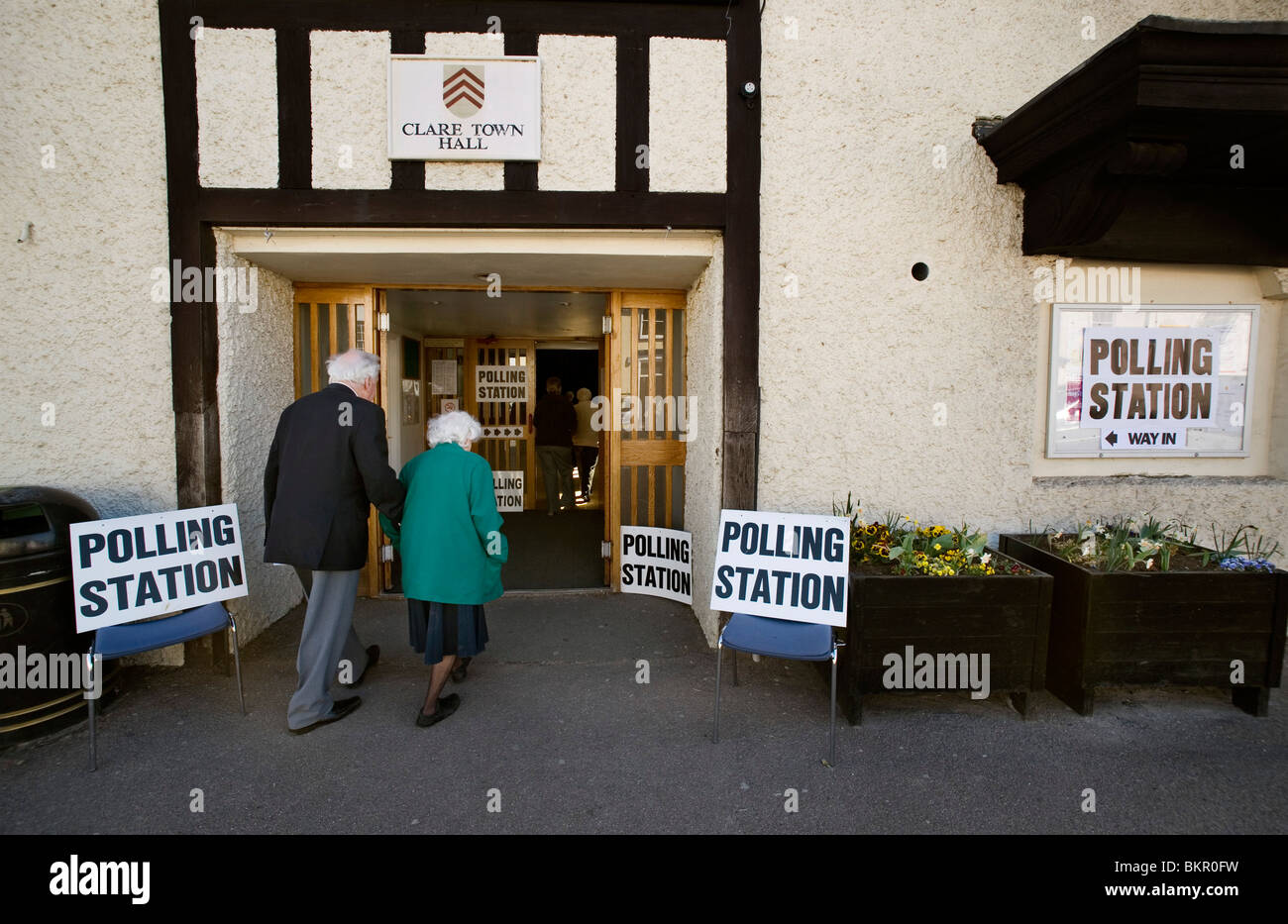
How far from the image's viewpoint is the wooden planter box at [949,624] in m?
3.38

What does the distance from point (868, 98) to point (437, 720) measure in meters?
4.43

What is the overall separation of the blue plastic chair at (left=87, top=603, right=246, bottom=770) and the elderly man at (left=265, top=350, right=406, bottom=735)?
480mm

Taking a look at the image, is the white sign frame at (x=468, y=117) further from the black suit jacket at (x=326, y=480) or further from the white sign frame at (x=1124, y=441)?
the white sign frame at (x=1124, y=441)

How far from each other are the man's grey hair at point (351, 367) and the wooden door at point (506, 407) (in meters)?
5.65

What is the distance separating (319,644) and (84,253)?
109 inches

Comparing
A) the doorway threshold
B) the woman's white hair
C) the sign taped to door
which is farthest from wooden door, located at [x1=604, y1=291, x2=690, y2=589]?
the sign taped to door

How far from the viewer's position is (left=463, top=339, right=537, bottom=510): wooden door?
29.7 ft

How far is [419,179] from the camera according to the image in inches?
154

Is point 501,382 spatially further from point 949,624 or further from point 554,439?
point 949,624

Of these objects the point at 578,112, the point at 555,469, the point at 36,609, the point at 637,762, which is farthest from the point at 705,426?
the point at 555,469

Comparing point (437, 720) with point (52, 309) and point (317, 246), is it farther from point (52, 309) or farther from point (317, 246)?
point (52, 309)

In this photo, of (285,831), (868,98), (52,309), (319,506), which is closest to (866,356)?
(868,98)

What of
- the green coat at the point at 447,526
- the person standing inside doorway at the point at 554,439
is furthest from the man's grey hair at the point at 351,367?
the person standing inside doorway at the point at 554,439

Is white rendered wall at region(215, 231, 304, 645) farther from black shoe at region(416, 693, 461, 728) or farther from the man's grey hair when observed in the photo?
black shoe at region(416, 693, 461, 728)
